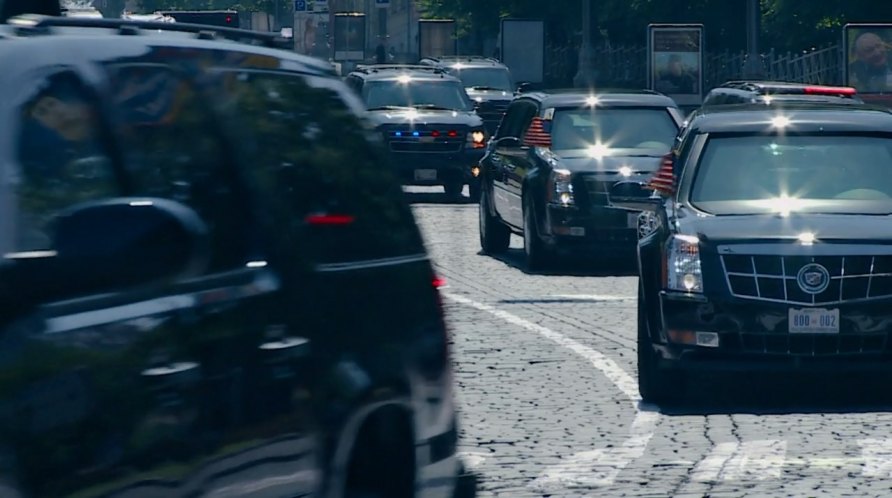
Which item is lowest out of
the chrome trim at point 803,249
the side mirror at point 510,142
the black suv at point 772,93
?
the chrome trim at point 803,249

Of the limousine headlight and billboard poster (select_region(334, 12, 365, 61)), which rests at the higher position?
billboard poster (select_region(334, 12, 365, 61))

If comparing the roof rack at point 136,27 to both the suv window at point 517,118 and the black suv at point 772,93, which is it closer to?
the black suv at point 772,93

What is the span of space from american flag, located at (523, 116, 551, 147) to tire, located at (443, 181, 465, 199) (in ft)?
31.9

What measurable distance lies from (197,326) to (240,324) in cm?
23

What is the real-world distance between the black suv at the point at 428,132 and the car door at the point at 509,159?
7.11 meters

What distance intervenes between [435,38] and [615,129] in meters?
56.4

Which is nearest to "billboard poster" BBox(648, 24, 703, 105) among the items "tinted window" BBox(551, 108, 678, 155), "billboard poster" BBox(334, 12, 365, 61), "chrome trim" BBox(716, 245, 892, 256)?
"tinted window" BBox(551, 108, 678, 155)

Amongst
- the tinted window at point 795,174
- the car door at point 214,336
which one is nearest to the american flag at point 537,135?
the tinted window at point 795,174

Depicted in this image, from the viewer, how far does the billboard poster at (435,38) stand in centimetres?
7562

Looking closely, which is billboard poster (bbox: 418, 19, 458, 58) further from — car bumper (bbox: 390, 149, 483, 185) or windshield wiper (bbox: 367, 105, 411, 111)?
car bumper (bbox: 390, 149, 483, 185)

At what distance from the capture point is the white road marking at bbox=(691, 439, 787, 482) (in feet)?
28.6

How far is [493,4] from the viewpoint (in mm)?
74188

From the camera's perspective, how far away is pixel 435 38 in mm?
76000

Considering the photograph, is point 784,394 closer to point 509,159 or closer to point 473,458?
point 473,458
